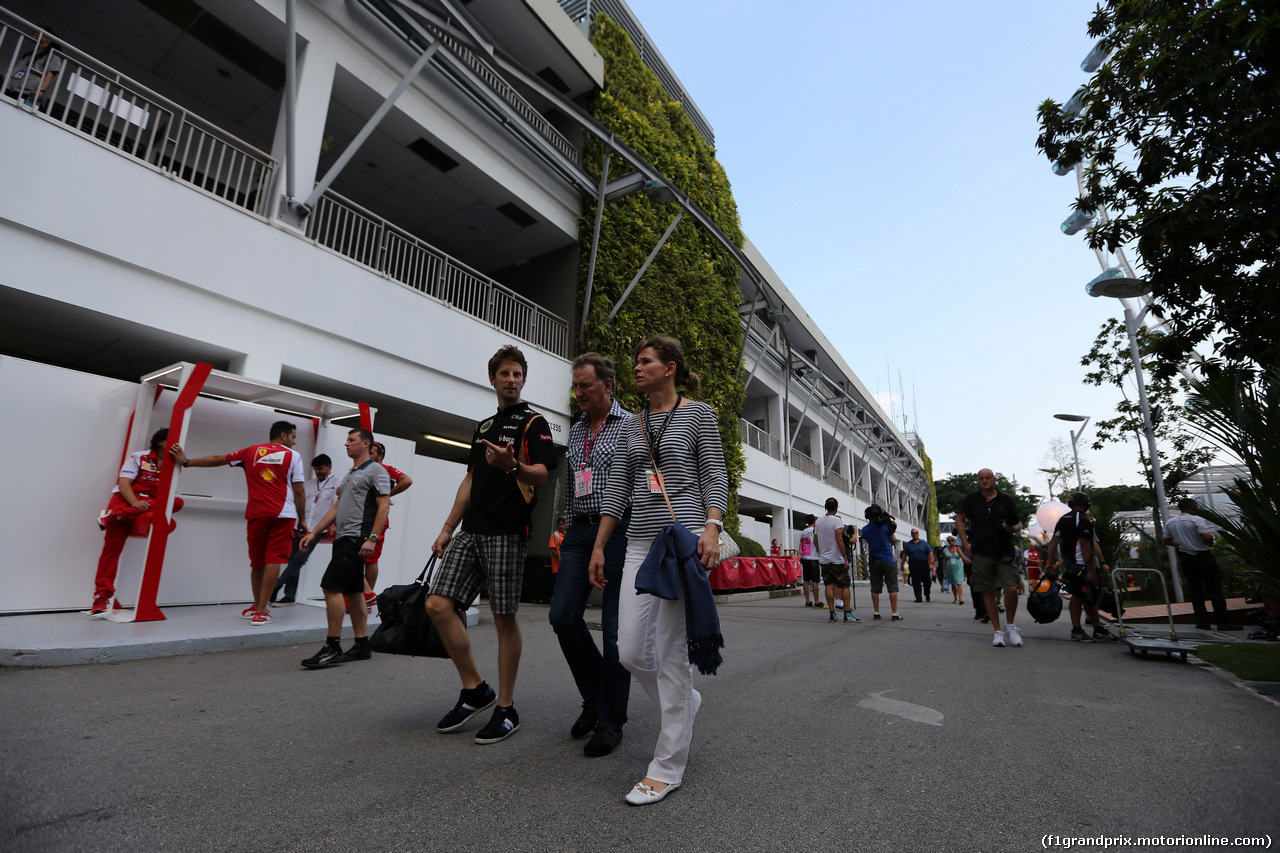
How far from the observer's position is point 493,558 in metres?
3.20

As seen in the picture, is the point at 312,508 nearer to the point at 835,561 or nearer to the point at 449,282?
the point at 449,282

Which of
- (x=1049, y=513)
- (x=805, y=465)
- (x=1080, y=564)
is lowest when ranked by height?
(x=1080, y=564)

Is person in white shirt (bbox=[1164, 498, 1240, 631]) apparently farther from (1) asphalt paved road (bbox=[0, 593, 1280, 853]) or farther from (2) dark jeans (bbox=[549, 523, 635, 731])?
(2) dark jeans (bbox=[549, 523, 635, 731])

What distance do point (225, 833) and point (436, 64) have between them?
1122 cm

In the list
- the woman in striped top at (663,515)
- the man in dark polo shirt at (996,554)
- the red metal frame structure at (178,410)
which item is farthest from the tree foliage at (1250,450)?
the red metal frame structure at (178,410)

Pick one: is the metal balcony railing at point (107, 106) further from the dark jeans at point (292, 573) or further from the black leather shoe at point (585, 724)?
the black leather shoe at point (585, 724)

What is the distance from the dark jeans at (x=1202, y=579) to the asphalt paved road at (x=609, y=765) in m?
4.85

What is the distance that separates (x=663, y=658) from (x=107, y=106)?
10.4 m

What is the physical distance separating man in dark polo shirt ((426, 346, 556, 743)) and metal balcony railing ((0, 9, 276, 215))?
240 inches

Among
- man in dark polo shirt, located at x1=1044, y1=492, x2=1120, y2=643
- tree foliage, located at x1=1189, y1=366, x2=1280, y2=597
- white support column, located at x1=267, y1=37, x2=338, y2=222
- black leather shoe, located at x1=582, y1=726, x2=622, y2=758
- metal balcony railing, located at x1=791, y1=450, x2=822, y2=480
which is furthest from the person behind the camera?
metal balcony railing, located at x1=791, y1=450, x2=822, y2=480

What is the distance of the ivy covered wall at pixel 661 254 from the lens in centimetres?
1376

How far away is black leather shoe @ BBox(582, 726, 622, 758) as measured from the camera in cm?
281

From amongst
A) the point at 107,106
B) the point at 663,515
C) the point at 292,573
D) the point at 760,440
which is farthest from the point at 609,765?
the point at 760,440

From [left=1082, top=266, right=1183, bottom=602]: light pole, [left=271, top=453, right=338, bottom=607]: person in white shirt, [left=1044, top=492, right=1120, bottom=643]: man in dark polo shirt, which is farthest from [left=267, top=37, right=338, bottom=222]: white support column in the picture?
[left=1082, top=266, right=1183, bottom=602]: light pole
